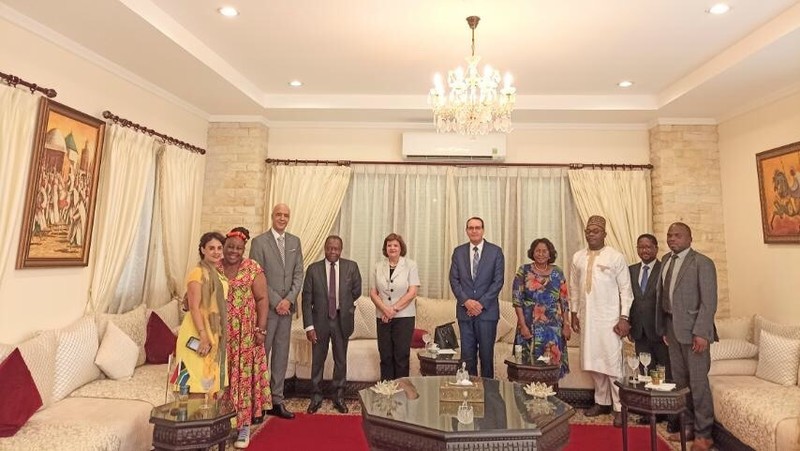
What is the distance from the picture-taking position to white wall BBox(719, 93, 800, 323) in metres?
4.23

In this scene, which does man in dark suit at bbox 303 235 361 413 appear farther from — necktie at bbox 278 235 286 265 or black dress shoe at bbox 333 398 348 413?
necktie at bbox 278 235 286 265

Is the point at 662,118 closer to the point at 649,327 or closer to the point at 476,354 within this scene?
the point at 649,327

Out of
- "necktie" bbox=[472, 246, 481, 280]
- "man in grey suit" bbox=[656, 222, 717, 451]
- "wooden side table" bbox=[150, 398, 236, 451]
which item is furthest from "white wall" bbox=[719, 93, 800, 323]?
"wooden side table" bbox=[150, 398, 236, 451]

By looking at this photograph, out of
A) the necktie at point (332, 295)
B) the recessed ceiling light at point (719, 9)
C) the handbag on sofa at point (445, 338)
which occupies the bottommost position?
the handbag on sofa at point (445, 338)

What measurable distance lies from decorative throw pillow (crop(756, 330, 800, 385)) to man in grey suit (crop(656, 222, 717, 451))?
73 centimetres

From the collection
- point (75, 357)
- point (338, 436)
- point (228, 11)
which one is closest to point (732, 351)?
point (338, 436)

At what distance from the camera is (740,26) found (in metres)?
3.48

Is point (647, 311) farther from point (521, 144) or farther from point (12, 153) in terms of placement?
point (12, 153)

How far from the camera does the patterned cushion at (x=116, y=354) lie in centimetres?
346

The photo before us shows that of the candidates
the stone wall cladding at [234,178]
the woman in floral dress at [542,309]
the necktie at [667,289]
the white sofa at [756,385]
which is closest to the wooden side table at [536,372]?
the woman in floral dress at [542,309]

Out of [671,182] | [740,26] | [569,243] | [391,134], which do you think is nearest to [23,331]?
[391,134]

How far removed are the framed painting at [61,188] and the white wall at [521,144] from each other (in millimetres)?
2189

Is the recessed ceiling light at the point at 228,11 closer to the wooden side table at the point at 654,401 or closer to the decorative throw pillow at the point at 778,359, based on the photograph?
the wooden side table at the point at 654,401

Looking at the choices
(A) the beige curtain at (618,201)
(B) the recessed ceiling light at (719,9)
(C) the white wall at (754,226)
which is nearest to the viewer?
(B) the recessed ceiling light at (719,9)
